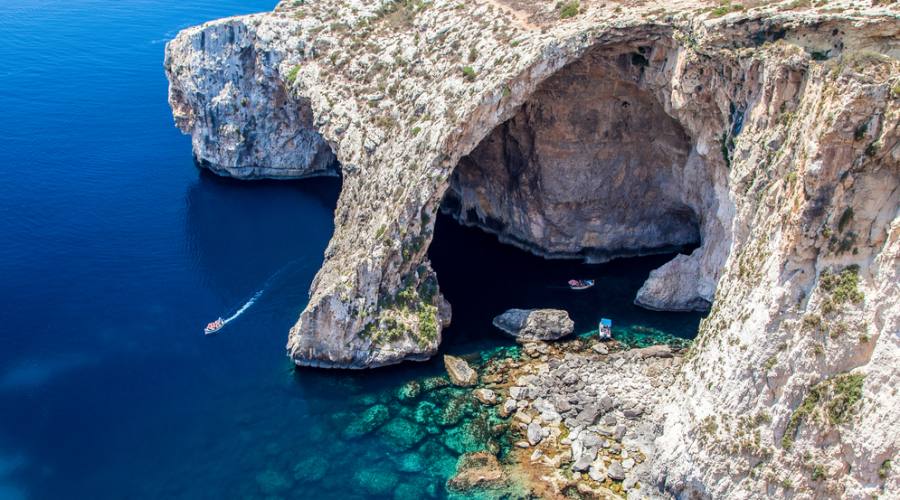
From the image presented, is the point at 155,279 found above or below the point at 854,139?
below

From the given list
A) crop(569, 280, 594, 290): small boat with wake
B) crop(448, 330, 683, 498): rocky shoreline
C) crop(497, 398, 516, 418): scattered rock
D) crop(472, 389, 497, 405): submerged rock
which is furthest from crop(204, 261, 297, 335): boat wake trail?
crop(569, 280, 594, 290): small boat with wake

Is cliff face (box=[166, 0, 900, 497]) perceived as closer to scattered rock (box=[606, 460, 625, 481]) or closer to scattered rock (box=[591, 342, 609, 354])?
scattered rock (box=[606, 460, 625, 481])

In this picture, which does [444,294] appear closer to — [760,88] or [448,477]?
[448,477]

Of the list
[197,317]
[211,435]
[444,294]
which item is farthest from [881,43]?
[197,317]

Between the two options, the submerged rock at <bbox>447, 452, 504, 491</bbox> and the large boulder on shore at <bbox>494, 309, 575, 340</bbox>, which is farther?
the large boulder on shore at <bbox>494, 309, 575, 340</bbox>

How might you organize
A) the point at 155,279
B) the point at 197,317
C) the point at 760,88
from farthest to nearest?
the point at 155,279 → the point at 197,317 → the point at 760,88

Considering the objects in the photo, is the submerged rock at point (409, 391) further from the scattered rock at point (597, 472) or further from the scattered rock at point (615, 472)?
the scattered rock at point (615, 472)

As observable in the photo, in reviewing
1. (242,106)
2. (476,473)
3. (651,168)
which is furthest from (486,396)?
(242,106)

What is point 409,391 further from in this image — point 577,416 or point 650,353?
point 650,353
